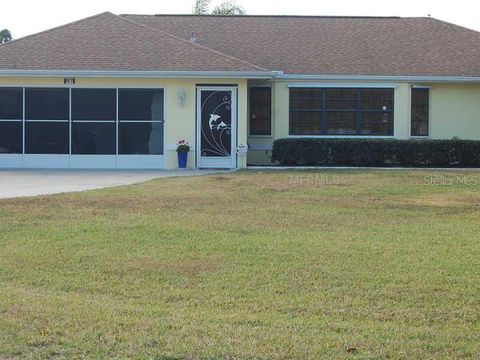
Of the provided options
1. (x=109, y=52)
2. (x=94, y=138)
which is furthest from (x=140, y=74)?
(x=94, y=138)

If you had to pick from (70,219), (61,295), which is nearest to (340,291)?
(61,295)

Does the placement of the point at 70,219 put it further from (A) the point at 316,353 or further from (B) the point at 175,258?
(A) the point at 316,353

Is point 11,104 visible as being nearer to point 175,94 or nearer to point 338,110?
point 175,94

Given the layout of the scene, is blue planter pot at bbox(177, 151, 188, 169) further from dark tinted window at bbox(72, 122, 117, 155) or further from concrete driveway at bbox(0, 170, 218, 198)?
dark tinted window at bbox(72, 122, 117, 155)

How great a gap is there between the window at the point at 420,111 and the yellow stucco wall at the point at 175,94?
610 cm

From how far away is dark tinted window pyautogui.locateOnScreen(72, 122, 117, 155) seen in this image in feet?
81.1

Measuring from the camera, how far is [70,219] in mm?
12781

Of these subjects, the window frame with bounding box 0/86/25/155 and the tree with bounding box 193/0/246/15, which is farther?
the tree with bounding box 193/0/246/15

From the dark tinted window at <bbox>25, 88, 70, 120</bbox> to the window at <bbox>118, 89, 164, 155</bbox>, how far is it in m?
1.67

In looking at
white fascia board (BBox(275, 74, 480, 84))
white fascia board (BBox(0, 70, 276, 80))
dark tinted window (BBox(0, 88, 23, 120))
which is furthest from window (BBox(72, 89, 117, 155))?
white fascia board (BBox(275, 74, 480, 84))

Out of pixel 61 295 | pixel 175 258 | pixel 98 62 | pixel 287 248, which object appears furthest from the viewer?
pixel 98 62

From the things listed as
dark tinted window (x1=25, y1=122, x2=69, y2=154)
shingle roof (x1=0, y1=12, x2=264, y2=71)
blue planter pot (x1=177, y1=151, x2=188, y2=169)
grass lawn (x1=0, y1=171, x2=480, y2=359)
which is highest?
shingle roof (x1=0, y1=12, x2=264, y2=71)

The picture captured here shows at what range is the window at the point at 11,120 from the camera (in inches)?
974

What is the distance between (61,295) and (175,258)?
2.01 m
